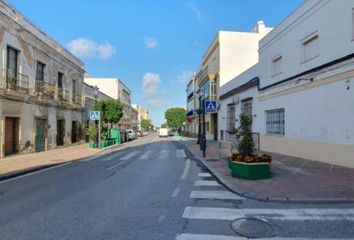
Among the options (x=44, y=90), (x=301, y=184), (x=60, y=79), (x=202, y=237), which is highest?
(x=60, y=79)

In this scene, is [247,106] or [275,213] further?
[247,106]

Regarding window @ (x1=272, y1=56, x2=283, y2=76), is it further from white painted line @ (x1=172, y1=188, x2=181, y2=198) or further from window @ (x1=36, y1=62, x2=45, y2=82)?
window @ (x1=36, y1=62, x2=45, y2=82)

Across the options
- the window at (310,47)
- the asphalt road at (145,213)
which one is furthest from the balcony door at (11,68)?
the window at (310,47)

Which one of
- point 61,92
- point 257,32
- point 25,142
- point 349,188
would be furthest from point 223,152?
point 257,32

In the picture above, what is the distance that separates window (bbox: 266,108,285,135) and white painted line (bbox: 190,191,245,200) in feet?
35.3

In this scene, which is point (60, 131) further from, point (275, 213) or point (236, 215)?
point (275, 213)

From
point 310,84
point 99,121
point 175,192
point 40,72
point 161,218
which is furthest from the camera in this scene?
point 99,121

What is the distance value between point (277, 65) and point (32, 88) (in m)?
15.4

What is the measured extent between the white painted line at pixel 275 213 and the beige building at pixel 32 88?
15.2 meters

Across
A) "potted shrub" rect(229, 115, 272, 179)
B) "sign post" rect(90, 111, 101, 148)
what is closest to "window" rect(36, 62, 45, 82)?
"sign post" rect(90, 111, 101, 148)

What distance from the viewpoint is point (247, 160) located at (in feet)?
35.7

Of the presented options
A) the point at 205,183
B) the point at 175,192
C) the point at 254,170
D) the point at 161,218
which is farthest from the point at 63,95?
the point at 161,218

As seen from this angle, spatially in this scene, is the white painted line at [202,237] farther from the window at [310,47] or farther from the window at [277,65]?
the window at [277,65]

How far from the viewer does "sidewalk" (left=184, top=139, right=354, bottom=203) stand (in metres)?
7.92
